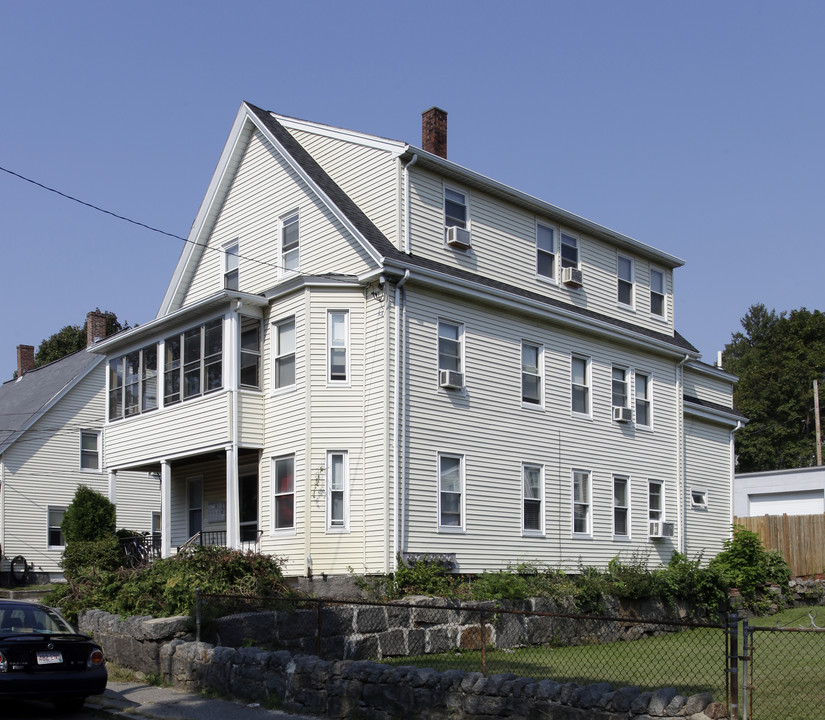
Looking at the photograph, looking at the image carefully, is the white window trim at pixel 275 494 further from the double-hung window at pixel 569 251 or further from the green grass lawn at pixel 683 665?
the double-hung window at pixel 569 251

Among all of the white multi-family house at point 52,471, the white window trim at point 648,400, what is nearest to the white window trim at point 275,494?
the white window trim at point 648,400

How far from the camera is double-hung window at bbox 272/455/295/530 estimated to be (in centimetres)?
1956

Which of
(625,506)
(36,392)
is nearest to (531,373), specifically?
(625,506)

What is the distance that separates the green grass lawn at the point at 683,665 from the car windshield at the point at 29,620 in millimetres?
5122

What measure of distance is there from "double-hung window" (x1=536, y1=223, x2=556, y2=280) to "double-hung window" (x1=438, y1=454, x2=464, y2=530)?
5.84m

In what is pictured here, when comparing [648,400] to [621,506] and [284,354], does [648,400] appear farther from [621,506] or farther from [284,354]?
[284,354]

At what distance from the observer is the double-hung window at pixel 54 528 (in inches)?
1337

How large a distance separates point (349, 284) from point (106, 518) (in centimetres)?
888

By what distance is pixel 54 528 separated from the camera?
34.1 metres

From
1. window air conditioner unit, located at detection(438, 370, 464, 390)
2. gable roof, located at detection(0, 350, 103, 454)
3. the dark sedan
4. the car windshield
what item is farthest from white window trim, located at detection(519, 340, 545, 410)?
gable roof, located at detection(0, 350, 103, 454)

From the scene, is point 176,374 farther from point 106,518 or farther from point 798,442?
point 798,442

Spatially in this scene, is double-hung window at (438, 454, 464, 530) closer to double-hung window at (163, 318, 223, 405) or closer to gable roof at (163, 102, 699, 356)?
gable roof at (163, 102, 699, 356)

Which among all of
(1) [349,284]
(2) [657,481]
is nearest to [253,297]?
(1) [349,284]

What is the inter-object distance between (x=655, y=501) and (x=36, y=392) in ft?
80.6
